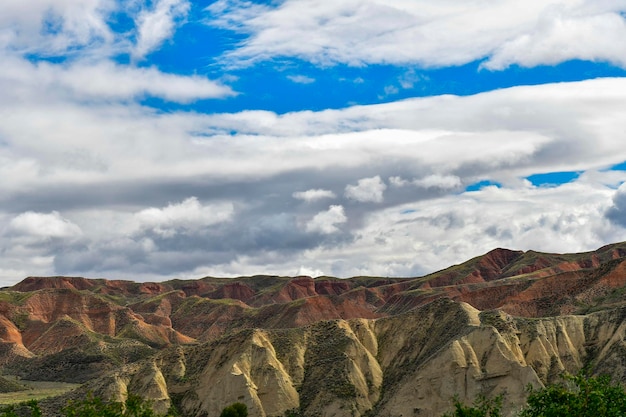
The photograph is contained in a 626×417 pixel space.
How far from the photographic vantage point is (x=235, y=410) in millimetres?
99562

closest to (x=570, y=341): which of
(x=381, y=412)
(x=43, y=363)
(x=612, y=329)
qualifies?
(x=612, y=329)

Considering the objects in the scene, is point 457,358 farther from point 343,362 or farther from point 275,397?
point 275,397

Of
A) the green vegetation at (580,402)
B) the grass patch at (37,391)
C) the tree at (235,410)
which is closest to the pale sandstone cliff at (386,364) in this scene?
the tree at (235,410)

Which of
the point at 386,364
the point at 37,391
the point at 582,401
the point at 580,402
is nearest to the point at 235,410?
the point at 386,364

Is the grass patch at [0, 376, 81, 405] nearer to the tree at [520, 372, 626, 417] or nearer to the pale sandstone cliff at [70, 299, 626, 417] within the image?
the pale sandstone cliff at [70, 299, 626, 417]

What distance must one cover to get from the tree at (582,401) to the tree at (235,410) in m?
53.3

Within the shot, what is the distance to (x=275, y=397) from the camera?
10856cm

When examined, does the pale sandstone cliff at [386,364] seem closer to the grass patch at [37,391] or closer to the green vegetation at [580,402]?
the grass patch at [37,391]

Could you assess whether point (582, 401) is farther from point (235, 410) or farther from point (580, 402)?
point (235, 410)

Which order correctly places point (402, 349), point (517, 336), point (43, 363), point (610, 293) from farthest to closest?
point (43, 363), point (610, 293), point (402, 349), point (517, 336)

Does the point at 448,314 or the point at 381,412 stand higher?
the point at 448,314

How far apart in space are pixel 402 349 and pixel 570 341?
74.2ft

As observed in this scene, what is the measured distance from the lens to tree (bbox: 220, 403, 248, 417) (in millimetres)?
97750

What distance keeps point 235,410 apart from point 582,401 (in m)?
58.9
